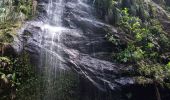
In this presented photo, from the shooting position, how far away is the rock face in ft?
30.5

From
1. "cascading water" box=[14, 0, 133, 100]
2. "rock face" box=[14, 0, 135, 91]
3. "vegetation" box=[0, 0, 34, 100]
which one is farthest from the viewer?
"rock face" box=[14, 0, 135, 91]

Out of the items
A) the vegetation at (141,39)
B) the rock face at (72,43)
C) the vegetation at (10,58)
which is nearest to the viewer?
the vegetation at (10,58)

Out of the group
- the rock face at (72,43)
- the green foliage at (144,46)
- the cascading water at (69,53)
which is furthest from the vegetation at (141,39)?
the cascading water at (69,53)

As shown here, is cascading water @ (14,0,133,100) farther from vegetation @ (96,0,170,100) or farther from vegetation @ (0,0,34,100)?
vegetation @ (96,0,170,100)

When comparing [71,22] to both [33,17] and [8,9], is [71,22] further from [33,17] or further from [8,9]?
[8,9]

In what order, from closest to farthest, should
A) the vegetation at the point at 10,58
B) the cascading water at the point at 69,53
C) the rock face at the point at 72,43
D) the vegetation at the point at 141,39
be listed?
the vegetation at the point at 10,58
the cascading water at the point at 69,53
the rock face at the point at 72,43
the vegetation at the point at 141,39

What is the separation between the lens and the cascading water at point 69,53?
9.00 m

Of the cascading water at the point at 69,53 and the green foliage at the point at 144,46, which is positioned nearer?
the cascading water at the point at 69,53

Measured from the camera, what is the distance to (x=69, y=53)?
9.72 metres

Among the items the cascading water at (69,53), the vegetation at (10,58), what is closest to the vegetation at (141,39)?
the cascading water at (69,53)

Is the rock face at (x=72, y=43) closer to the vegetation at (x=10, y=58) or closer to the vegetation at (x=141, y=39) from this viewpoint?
the vegetation at (x=10, y=58)

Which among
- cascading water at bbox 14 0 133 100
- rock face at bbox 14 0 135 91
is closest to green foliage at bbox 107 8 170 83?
rock face at bbox 14 0 135 91

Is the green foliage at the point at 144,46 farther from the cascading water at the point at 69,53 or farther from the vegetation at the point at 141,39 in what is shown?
the cascading water at the point at 69,53

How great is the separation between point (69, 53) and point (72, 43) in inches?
23.3
